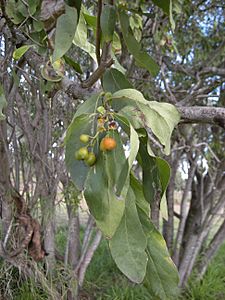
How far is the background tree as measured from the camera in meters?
0.73

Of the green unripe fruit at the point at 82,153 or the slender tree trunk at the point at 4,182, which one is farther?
the slender tree trunk at the point at 4,182

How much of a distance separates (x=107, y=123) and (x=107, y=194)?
5.2 inches

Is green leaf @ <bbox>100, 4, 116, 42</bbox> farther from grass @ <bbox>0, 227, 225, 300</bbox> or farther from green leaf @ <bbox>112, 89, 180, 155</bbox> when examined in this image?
grass @ <bbox>0, 227, 225, 300</bbox>

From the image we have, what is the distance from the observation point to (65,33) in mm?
751

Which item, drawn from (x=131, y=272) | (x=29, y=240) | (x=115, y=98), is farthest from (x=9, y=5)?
(x=29, y=240)

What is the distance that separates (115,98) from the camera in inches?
29.4

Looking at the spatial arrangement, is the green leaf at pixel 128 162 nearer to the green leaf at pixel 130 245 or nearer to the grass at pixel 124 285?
the green leaf at pixel 130 245

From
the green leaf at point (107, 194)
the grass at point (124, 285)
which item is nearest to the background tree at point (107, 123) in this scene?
the green leaf at point (107, 194)

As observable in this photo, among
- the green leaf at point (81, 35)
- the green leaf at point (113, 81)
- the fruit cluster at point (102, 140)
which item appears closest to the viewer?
the fruit cluster at point (102, 140)

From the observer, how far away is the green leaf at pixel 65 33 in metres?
0.74

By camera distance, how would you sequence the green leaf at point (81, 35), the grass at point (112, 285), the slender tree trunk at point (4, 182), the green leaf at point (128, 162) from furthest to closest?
the grass at point (112, 285)
the slender tree trunk at point (4, 182)
the green leaf at point (81, 35)
the green leaf at point (128, 162)

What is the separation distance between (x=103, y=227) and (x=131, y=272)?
0.09m

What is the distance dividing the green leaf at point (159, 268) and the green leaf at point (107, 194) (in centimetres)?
11

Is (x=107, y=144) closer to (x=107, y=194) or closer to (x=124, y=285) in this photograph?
(x=107, y=194)
